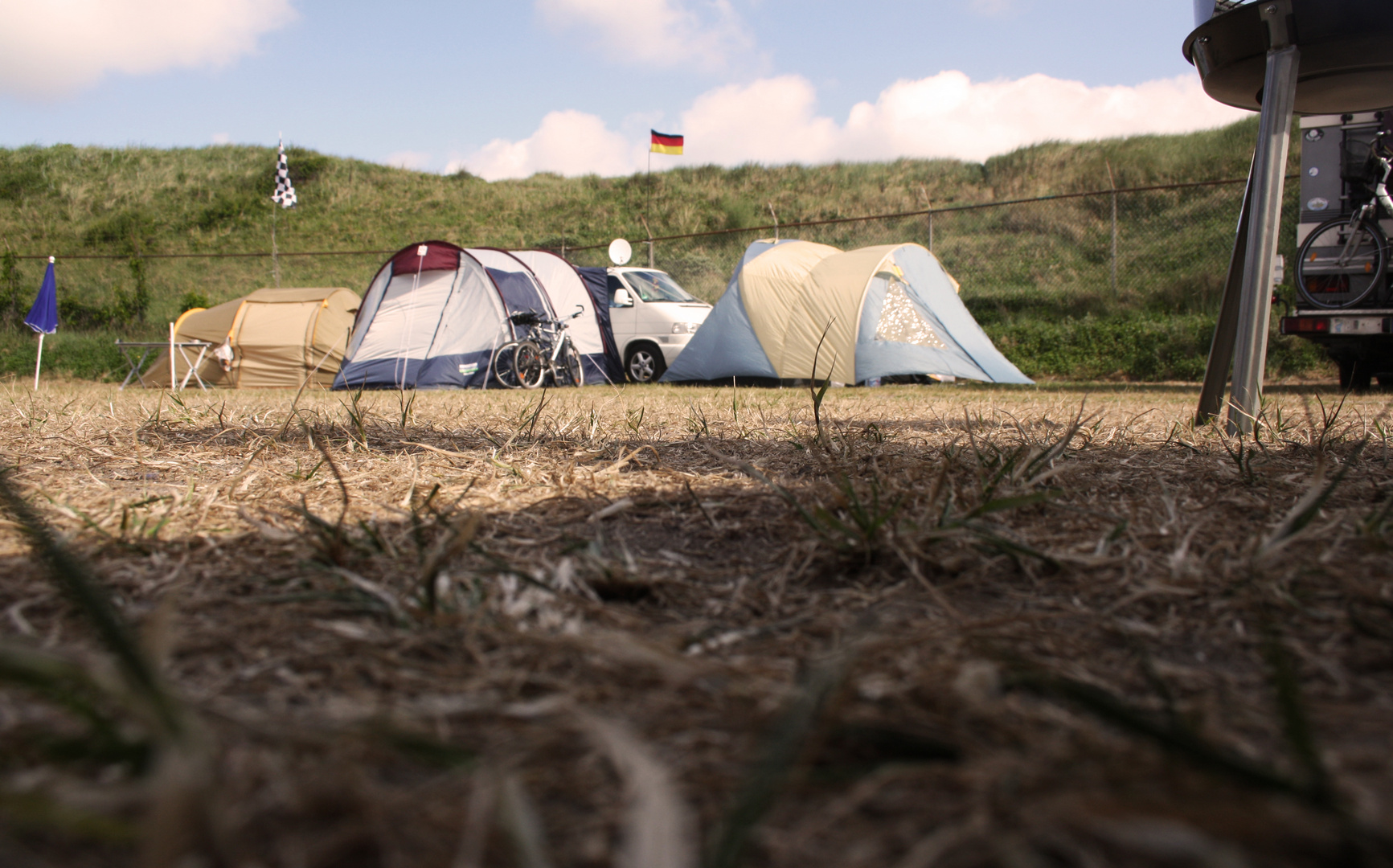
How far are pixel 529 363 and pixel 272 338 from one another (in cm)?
363

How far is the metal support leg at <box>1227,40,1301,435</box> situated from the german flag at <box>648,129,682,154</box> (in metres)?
13.8

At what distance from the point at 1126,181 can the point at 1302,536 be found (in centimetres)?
1756

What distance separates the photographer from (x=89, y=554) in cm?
121

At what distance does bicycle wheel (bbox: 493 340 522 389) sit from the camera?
9375 mm

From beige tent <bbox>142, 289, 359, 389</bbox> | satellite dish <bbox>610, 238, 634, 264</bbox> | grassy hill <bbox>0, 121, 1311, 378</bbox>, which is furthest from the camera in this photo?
grassy hill <bbox>0, 121, 1311, 378</bbox>

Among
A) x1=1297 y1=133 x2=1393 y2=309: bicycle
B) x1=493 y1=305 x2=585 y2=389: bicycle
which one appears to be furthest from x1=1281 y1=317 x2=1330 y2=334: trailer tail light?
x1=493 y1=305 x2=585 y2=389: bicycle

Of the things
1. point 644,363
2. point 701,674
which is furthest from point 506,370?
point 701,674

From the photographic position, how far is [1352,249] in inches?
268

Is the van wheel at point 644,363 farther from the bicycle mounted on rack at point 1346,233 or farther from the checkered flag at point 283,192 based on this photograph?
the checkered flag at point 283,192

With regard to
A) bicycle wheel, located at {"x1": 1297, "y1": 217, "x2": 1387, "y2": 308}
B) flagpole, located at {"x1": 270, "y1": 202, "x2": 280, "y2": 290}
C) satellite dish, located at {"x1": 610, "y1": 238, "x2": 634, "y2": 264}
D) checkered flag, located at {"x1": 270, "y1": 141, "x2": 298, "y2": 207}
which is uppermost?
checkered flag, located at {"x1": 270, "y1": 141, "x2": 298, "y2": 207}

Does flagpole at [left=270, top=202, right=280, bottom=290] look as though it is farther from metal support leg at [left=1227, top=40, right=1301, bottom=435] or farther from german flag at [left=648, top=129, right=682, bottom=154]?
metal support leg at [left=1227, top=40, right=1301, bottom=435]

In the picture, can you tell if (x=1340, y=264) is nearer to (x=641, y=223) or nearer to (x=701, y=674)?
(x=701, y=674)

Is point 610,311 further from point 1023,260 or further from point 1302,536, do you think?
point 1302,536

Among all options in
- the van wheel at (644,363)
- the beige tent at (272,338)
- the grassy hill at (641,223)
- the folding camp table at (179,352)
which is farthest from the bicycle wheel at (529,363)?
the grassy hill at (641,223)
